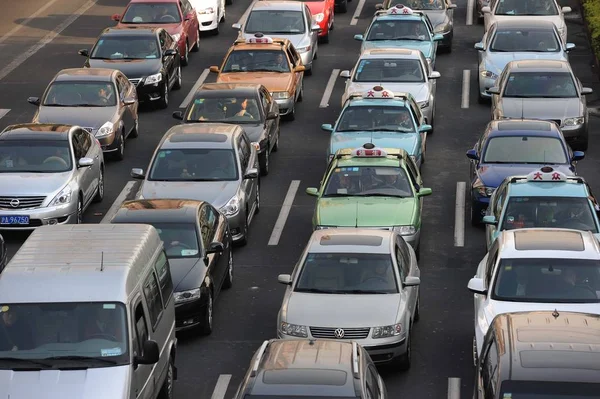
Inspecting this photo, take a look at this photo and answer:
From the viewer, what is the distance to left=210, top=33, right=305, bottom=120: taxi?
3253 centimetres

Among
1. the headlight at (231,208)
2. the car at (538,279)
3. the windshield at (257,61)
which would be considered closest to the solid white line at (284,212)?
the headlight at (231,208)

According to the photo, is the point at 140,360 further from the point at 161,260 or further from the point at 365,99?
the point at 365,99

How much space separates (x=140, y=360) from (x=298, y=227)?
10459mm

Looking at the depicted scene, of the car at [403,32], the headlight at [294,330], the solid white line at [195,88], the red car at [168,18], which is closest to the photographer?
the headlight at [294,330]

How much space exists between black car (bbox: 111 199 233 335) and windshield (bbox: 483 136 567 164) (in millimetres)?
5450

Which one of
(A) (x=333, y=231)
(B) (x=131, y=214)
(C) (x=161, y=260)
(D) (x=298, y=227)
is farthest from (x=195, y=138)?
(C) (x=161, y=260)

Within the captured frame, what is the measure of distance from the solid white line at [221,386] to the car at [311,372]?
3.17 metres

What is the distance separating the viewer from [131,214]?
2214cm

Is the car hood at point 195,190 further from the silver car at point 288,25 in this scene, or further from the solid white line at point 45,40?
the solid white line at point 45,40

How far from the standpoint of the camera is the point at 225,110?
96.8ft

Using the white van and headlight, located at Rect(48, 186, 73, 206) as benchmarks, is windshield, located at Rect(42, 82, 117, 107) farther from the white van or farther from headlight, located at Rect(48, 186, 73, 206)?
the white van

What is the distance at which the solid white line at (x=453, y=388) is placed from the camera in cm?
1839

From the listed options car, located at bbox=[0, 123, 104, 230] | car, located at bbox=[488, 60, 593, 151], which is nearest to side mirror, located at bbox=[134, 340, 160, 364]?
car, located at bbox=[0, 123, 104, 230]

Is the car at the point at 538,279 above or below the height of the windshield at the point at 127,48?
above
